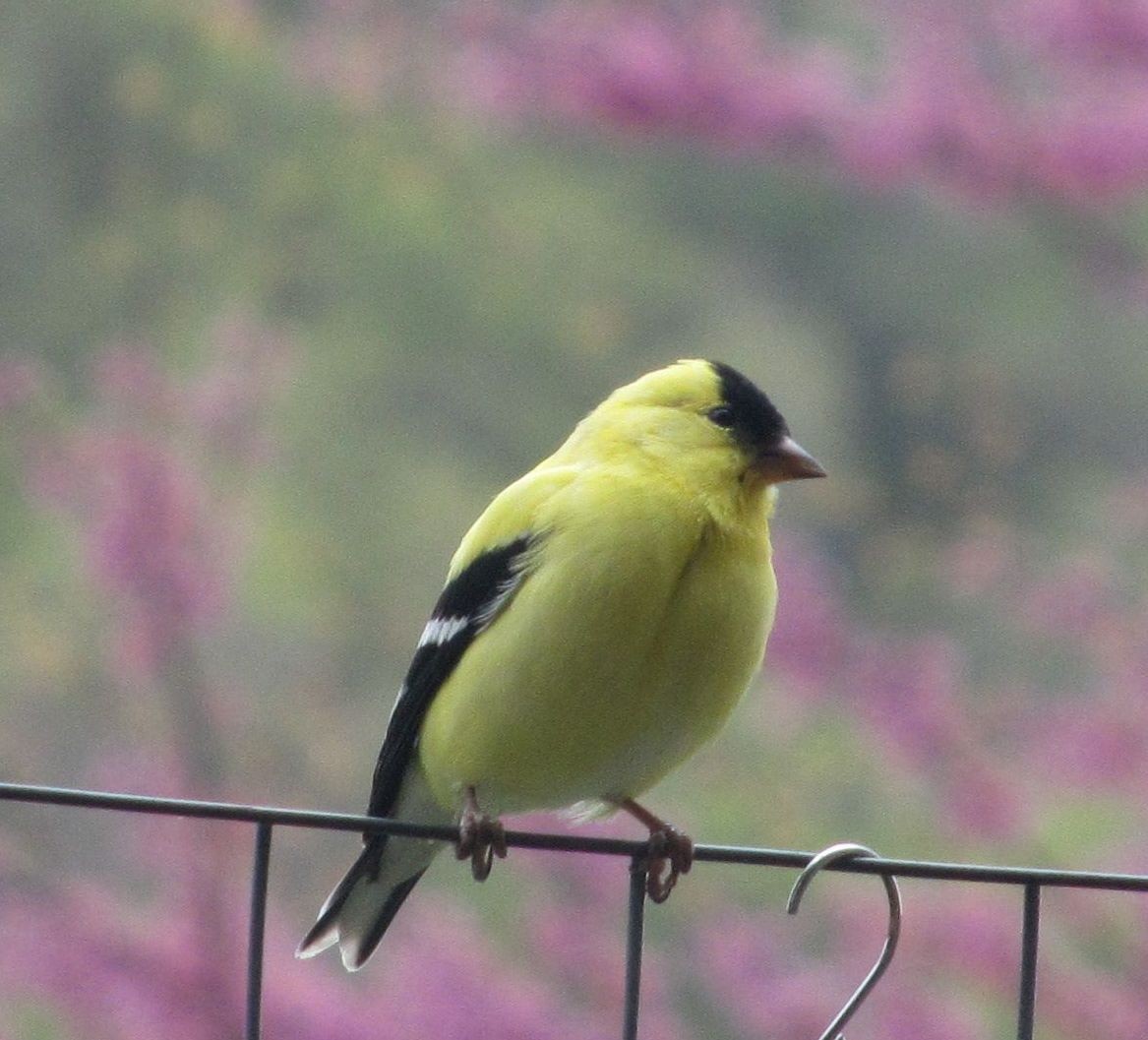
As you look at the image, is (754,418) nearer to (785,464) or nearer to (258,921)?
(785,464)

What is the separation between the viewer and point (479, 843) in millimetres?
2053

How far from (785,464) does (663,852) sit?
520mm

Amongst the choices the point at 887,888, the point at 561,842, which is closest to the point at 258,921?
the point at 561,842

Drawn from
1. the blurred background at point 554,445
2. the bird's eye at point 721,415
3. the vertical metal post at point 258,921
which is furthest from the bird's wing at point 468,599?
the blurred background at point 554,445

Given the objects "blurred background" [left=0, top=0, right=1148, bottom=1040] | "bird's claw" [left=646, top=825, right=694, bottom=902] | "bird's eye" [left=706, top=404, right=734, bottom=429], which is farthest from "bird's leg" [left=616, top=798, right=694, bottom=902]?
"blurred background" [left=0, top=0, right=1148, bottom=1040]

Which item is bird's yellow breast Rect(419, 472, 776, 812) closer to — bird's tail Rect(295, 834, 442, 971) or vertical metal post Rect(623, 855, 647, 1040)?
bird's tail Rect(295, 834, 442, 971)

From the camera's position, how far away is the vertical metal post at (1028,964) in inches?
59.8

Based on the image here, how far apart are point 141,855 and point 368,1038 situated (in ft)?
2.23

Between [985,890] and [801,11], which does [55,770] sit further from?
[801,11]

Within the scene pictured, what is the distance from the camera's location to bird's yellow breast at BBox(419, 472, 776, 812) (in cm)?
199

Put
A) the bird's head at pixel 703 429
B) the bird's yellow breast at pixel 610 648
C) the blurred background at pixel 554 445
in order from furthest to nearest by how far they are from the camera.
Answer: the blurred background at pixel 554 445 < the bird's head at pixel 703 429 < the bird's yellow breast at pixel 610 648

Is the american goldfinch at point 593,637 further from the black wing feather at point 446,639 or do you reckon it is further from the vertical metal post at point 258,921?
the vertical metal post at point 258,921

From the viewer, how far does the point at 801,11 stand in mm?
5094

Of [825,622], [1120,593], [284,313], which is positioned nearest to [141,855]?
[284,313]
